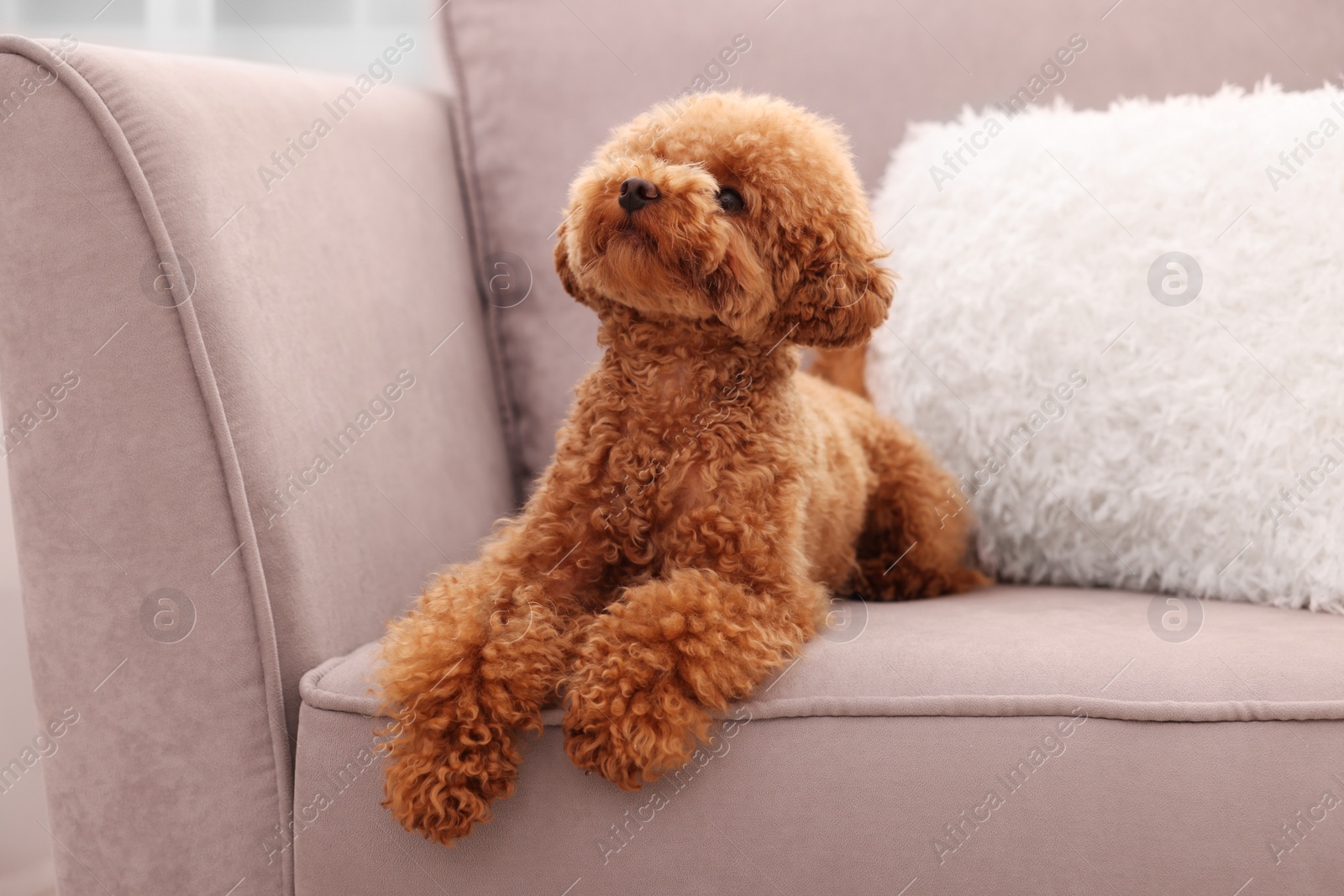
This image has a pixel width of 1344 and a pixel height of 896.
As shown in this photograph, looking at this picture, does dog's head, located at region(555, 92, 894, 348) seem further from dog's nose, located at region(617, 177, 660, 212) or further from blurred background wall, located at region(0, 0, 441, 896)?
blurred background wall, located at region(0, 0, 441, 896)

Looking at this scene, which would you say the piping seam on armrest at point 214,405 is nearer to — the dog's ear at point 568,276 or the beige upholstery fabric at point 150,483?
the beige upholstery fabric at point 150,483

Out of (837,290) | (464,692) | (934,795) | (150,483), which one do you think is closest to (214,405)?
(150,483)

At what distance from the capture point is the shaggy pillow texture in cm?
119

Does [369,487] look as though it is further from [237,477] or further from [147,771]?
[147,771]

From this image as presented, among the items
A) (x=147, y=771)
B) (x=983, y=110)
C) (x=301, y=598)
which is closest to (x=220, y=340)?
(x=301, y=598)

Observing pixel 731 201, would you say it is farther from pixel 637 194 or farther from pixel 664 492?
pixel 664 492

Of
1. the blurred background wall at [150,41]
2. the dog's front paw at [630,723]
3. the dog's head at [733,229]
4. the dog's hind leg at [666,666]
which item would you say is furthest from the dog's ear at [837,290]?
the blurred background wall at [150,41]

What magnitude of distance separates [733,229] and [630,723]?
46 centimetres

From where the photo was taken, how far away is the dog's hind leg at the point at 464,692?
0.90m

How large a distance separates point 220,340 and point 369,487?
275 mm

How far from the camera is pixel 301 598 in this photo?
1.04m

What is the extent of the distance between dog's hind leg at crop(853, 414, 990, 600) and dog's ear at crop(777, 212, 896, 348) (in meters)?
0.40

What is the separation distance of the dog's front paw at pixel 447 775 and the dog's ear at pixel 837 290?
0.48 m

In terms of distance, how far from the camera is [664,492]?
1.05 meters
